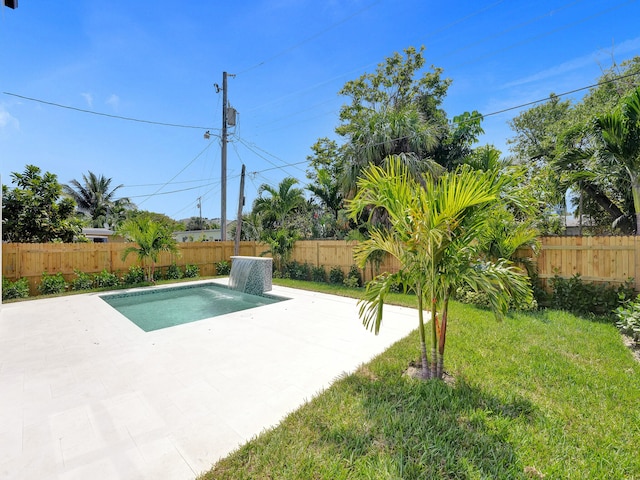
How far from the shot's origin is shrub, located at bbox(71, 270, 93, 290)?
8.67 m

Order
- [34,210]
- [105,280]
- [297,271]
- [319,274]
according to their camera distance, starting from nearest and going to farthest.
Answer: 1. [105,280]
2. [34,210]
3. [319,274]
4. [297,271]

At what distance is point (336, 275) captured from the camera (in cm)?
998

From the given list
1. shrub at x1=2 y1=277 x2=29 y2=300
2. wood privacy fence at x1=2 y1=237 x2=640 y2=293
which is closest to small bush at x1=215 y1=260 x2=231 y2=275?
wood privacy fence at x1=2 y1=237 x2=640 y2=293

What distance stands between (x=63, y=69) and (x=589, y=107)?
18.1 meters

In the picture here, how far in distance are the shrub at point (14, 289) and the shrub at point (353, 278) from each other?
8959mm

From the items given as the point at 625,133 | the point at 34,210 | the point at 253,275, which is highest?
the point at 625,133

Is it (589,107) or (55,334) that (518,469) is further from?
(589,107)

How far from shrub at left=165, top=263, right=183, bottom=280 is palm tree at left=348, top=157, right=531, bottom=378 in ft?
32.7

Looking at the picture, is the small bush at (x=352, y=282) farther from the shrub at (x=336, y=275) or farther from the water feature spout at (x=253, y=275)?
the water feature spout at (x=253, y=275)

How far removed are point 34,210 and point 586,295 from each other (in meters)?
15.1

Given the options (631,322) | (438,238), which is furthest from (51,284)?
(631,322)

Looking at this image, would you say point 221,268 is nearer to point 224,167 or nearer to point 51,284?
point 224,167

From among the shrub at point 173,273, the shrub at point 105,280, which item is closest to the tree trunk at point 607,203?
the shrub at point 173,273

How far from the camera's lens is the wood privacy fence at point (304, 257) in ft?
18.0
